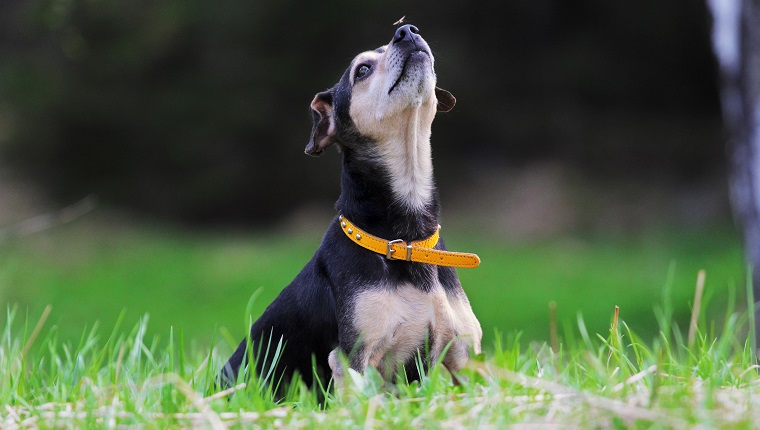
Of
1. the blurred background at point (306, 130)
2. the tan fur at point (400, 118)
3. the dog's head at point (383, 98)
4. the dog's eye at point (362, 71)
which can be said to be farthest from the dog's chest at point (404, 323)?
the blurred background at point (306, 130)

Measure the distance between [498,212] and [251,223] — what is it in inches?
145

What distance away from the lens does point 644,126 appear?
13.2 m

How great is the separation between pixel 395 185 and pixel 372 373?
0.87 m

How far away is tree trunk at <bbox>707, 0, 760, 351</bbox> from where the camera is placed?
599 cm

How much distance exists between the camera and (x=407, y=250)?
10.5ft

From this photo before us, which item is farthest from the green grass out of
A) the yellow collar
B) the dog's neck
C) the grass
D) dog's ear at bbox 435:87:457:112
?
dog's ear at bbox 435:87:457:112

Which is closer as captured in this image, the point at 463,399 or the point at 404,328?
the point at 463,399

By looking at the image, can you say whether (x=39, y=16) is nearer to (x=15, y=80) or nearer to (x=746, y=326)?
(x=746, y=326)

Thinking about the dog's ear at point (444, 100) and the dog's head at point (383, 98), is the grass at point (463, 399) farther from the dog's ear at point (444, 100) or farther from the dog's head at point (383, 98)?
the dog's ear at point (444, 100)

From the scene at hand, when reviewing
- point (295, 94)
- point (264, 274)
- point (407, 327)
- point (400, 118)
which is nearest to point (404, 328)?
point (407, 327)

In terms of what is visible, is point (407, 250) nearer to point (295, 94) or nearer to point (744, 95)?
point (744, 95)

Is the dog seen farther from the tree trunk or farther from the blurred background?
the blurred background

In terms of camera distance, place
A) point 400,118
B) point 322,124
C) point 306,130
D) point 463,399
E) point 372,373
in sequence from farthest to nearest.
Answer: point 306,130 < point 322,124 < point 400,118 < point 372,373 < point 463,399

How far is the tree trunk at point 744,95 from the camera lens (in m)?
5.99
